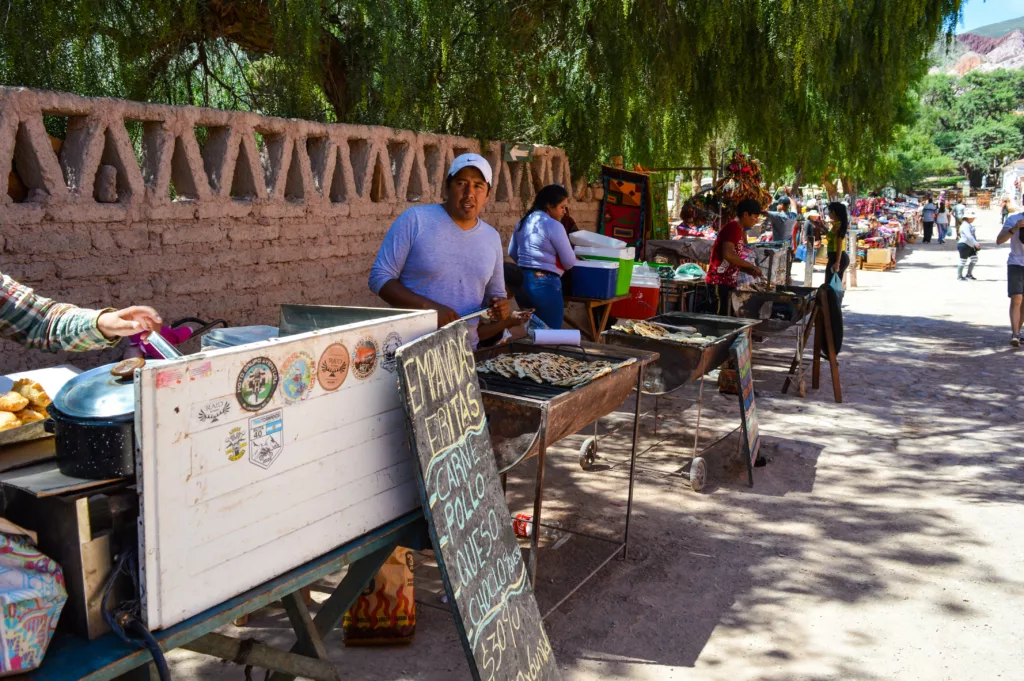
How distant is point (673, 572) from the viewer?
4.71 metres

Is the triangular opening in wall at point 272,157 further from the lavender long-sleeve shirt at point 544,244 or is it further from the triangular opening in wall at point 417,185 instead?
the lavender long-sleeve shirt at point 544,244

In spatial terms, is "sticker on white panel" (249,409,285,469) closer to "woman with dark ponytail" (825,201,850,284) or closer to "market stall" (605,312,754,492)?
"market stall" (605,312,754,492)

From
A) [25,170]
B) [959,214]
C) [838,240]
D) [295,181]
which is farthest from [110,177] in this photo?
[959,214]

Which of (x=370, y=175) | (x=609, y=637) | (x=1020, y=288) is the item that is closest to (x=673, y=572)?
(x=609, y=637)

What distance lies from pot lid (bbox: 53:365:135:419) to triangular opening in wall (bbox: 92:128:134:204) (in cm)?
283

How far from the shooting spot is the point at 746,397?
6.23m

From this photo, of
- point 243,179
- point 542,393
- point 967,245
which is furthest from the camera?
point 967,245

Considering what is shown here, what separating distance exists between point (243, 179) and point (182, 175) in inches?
19.4

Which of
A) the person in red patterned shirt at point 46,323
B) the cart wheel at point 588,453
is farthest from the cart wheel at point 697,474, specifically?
the person in red patterned shirt at point 46,323

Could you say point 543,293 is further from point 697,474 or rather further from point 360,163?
point 697,474

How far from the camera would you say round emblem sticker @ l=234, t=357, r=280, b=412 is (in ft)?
7.18

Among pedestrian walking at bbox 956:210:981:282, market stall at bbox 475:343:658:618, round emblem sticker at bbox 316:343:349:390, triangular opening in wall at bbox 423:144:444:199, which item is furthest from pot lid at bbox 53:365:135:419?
pedestrian walking at bbox 956:210:981:282

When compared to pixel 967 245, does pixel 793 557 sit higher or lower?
lower

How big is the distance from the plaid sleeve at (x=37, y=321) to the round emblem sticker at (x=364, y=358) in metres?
0.72
